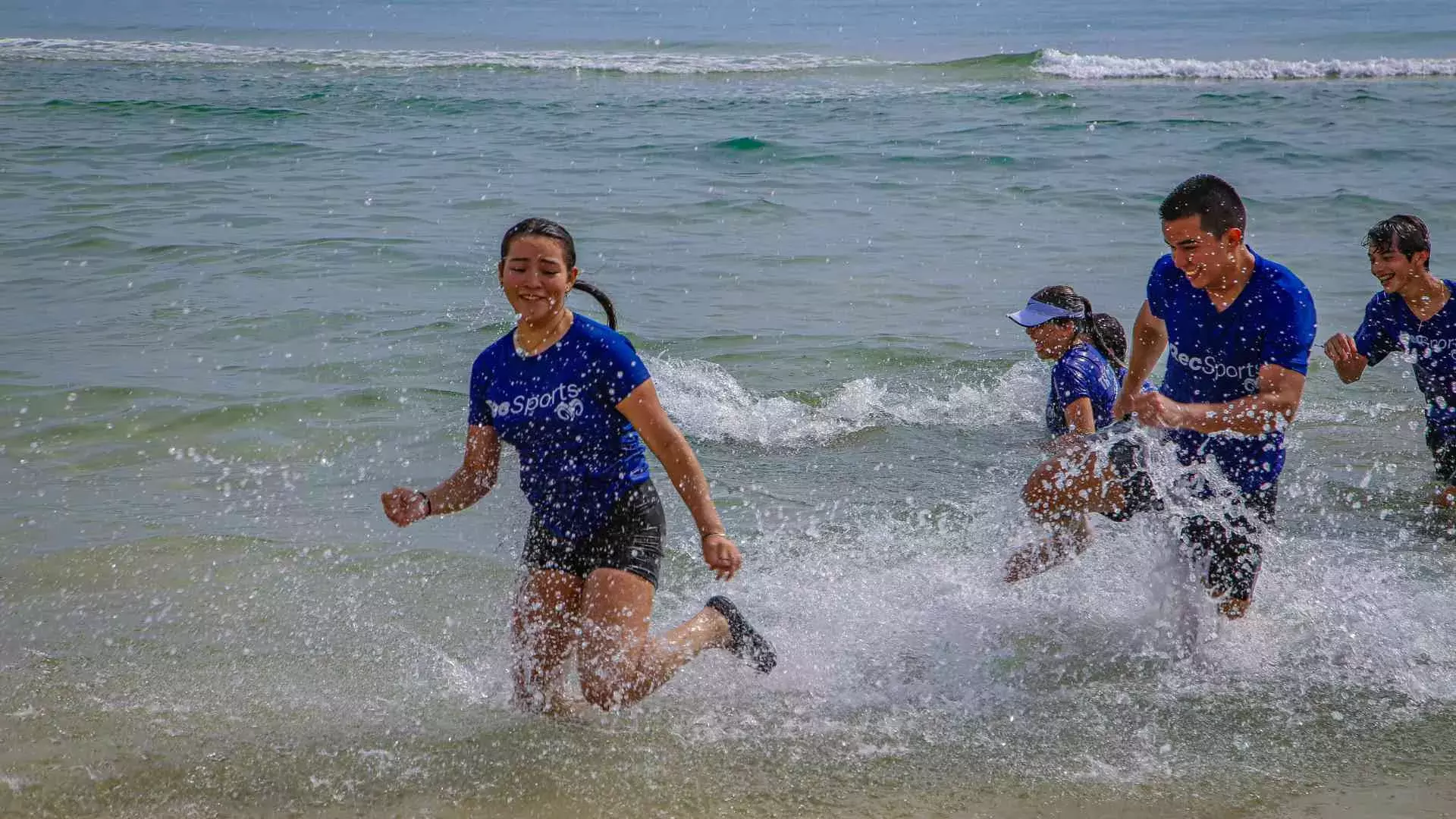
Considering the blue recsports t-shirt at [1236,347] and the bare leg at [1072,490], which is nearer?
the blue recsports t-shirt at [1236,347]

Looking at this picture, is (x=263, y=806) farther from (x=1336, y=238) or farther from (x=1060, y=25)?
(x=1060, y=25)

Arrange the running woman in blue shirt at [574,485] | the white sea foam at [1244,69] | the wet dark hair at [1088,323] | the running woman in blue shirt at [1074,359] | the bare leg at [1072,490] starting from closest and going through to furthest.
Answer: the running woman in blue shirt at [574,485] → the bare leg at [1072,490] → the running woman in blue shirt at [1074,359] → the wet dark hair at [1088,323] → the white sea foam at [1244,69]

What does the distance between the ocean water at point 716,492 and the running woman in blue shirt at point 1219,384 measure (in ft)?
1.05

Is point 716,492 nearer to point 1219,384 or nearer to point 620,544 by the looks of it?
point 620,544

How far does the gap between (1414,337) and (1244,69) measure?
1103 inches

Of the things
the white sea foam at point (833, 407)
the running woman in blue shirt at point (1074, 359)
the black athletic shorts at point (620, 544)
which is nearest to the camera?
the black athletic shorts at point (620, 544)

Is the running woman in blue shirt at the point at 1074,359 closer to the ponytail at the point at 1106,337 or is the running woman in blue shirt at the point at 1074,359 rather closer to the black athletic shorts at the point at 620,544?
the ponytail at the point at 1106,337

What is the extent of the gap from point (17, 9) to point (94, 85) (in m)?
29.1

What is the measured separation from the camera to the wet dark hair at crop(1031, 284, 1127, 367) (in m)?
5.97

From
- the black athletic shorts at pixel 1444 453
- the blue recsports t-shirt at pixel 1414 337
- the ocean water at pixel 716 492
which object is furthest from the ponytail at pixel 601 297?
the black athletic shorts at pixel 1444 453

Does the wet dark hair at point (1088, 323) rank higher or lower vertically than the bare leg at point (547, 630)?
higher

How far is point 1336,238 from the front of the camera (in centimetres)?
1333

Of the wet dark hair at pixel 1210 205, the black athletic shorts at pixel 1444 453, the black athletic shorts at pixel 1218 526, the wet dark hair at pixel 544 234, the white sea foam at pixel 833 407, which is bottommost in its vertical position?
the white sea foam at pixel 833 407

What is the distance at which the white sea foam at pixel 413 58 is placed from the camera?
34.8 meters
